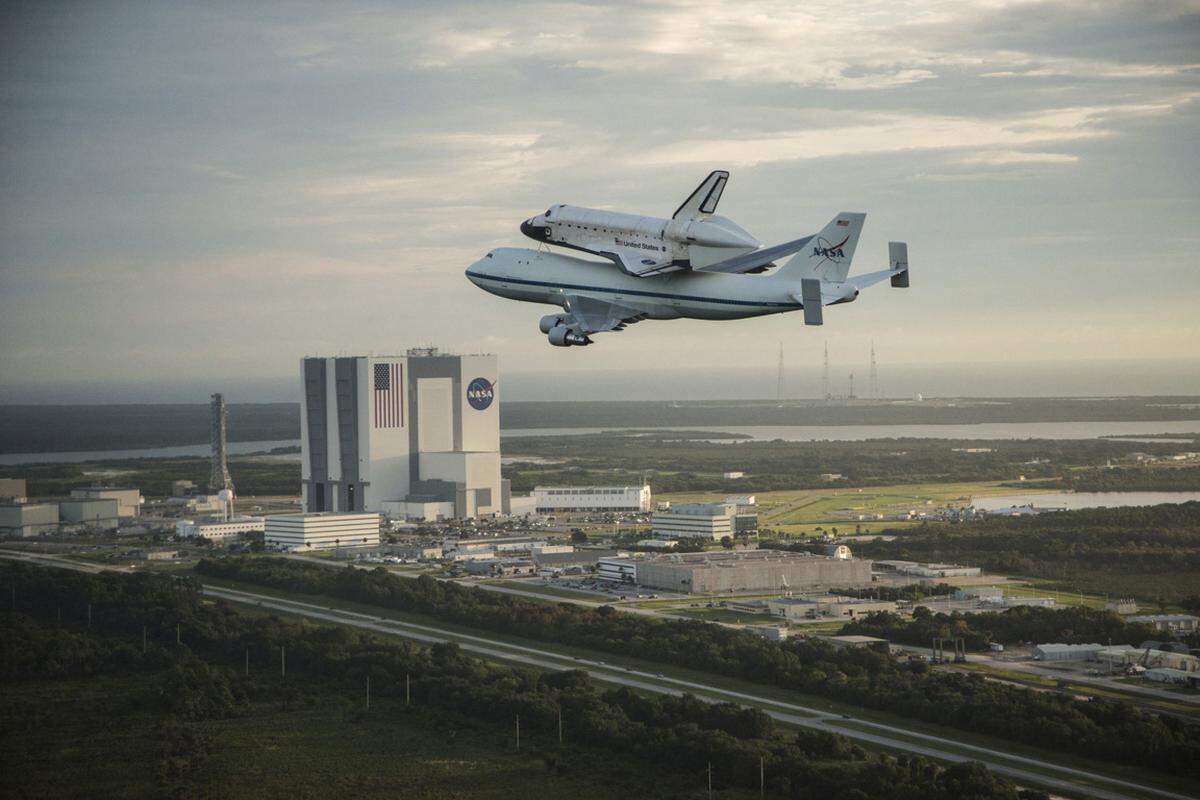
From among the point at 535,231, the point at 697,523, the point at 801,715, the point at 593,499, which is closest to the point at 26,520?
the point at 593,499

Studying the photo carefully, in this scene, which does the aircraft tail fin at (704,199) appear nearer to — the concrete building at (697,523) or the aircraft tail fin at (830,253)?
the aircraft tail fin at (830,253)

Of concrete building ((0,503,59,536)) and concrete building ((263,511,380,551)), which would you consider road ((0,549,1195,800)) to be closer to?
concrete building ((263,511,380,551))

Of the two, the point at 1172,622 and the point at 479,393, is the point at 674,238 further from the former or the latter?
the point at 479,393

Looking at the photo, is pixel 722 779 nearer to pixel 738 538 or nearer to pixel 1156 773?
pixel 1156 773

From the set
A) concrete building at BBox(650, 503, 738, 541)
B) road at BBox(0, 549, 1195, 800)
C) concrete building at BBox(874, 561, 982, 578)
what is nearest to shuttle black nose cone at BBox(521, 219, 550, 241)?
road at BBox(0, 549, 1195, 800)

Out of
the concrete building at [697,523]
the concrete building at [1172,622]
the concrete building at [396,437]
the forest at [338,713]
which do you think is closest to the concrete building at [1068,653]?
Result: the concrete building at [1172,622]
